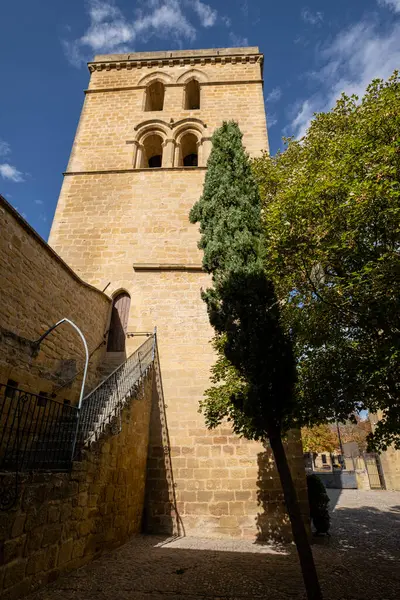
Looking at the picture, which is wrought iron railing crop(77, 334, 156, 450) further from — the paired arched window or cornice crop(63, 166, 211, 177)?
the paired arched window

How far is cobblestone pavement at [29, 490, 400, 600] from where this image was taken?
3.95 meters

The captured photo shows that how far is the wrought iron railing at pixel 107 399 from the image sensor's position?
494cm

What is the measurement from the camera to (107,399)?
6051mm

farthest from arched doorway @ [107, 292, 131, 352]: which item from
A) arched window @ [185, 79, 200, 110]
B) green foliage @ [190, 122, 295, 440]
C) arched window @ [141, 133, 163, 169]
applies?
arched window @ [185, 79, 200, 110]

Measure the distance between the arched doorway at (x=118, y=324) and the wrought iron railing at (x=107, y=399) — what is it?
94.1 inches

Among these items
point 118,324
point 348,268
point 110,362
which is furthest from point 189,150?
point 348,268

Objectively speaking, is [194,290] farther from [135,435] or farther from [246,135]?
[246,135]

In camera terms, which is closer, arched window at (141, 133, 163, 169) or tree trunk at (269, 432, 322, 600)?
tree trunk at (269, 432, 322, 600)

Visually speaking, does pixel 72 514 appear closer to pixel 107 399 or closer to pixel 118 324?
pixel 107 399

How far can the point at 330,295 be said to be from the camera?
5.75m

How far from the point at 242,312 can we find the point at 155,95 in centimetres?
1674

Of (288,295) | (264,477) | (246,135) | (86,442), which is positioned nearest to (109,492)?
(86,442)

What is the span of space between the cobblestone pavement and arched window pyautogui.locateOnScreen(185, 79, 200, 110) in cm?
1831

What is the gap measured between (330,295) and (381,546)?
5408 mm
